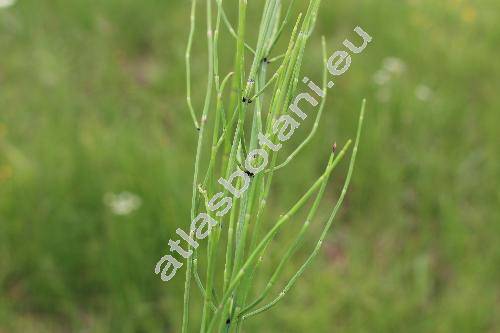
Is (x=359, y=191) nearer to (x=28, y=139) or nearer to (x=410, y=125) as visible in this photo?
(x=410, y=125)

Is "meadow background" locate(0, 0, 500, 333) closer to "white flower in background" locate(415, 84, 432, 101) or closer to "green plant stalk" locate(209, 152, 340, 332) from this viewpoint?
"white flower in background" locate(415, 84, 432, 101)

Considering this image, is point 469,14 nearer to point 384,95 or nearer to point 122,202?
point 384,95

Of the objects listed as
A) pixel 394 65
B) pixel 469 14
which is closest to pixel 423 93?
pixel 394 65

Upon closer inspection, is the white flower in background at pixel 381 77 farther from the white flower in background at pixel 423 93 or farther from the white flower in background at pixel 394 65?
the white flower in background at pixel 423 93

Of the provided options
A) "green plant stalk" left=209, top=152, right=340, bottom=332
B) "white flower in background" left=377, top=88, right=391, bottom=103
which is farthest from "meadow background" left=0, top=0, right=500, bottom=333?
"green plant stalk" left=209, top=152, right=340, bottom=332

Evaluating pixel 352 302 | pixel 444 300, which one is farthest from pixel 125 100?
pixel 444 300
